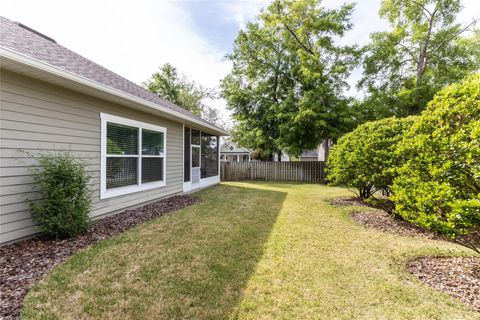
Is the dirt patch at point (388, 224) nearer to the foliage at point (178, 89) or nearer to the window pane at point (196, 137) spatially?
the window pane at point (196, 137)

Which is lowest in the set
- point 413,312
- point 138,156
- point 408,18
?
point 413,312

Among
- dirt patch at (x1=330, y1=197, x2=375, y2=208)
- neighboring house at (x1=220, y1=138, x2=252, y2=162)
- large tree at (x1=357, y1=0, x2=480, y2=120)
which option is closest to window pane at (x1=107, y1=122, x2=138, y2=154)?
dirt patch at (x1=330, y1=197, x2=375, y2=208)

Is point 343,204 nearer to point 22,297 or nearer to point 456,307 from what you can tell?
point 456,307

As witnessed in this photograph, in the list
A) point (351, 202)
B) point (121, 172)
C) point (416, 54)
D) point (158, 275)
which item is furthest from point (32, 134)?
point (416, 54)

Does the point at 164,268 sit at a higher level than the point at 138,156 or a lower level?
lower

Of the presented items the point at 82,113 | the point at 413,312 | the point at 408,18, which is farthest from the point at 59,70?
the point at 408,18

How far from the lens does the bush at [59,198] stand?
3.53 m

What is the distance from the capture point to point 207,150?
1120cm

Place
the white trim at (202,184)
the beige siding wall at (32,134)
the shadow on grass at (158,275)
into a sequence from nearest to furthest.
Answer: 1. the shadow on grass at (158,275)
2. the beige siding wall at (32,134)
3. the white trim at (202,184)

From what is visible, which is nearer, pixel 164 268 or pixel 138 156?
pixel 164 268

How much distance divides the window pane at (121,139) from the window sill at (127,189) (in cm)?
89

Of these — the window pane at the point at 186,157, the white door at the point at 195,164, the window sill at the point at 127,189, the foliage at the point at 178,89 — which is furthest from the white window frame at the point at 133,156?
the foliage at the point at 178,89

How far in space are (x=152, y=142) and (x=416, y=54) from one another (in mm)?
18170

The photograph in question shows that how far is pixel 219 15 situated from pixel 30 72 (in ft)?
24.8
